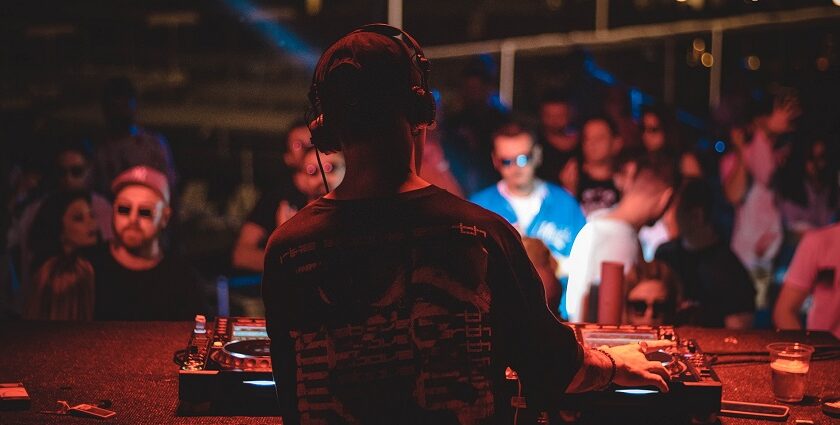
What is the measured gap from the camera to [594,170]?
4.81 metres

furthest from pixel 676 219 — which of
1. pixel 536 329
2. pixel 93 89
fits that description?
pixel 93 89

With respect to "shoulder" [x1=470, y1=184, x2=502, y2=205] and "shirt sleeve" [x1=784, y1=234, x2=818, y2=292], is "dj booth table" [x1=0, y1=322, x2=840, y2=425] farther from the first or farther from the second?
"shoulder" [x1=470, y1=184, x2=502, y2=205]

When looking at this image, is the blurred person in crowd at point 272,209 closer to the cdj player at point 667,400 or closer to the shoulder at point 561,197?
the shoulder at point 561,197

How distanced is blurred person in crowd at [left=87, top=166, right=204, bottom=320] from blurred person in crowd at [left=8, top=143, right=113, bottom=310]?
35 centimetres

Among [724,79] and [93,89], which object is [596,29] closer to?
[724,79]

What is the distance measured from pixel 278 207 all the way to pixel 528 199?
120cm

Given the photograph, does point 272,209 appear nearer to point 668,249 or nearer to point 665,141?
point 668,249

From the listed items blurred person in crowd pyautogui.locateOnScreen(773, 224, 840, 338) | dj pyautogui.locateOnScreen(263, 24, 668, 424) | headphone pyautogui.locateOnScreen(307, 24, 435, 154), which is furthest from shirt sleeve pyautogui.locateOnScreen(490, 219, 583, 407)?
blurred person in crowd pyautogui.locateOnScreen(773, 224, 840, 338)

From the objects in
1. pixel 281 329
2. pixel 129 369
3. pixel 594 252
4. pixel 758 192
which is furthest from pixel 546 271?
pixel 758 192

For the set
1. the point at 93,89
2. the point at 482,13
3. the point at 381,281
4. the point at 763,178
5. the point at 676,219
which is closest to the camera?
the point at 381,281

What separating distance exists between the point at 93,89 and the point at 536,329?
256 inches

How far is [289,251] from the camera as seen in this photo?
1.44 m

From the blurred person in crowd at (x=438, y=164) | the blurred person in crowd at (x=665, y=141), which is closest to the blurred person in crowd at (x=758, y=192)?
the blurred person in crowd at (x=665, y=141)

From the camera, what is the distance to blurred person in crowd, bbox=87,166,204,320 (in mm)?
4141
